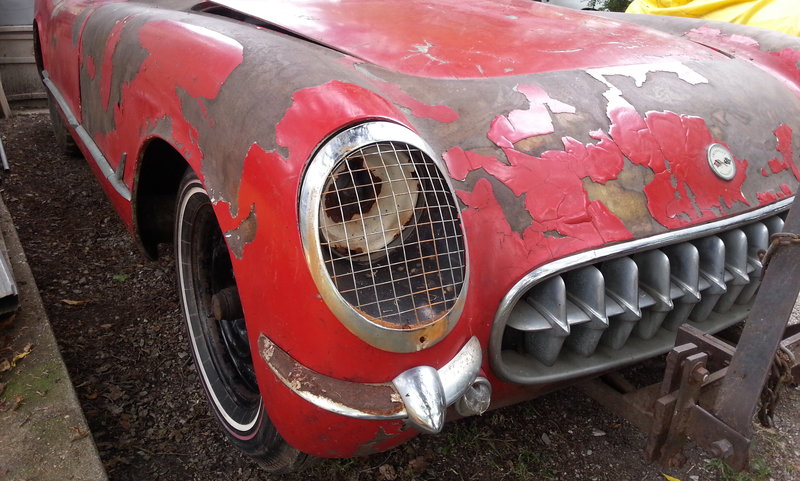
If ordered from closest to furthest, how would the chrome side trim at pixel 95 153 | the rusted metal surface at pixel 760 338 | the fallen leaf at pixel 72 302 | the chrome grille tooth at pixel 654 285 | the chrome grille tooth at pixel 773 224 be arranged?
the rusted metal surface at pixel 760 338
the chrome grille tooth at pixel 654 285
the chrome grille tooth at pixel 773 224
the chrome side trim at pixel 95 153
the fallen leaf at pixel 72 302

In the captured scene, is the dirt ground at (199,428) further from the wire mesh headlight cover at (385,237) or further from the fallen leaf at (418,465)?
the wire mesh headlight cover at (385,237)

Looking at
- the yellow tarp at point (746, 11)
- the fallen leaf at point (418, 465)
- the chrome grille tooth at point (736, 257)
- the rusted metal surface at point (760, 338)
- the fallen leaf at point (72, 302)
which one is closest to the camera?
the rusted metal surface at point (760, 338)

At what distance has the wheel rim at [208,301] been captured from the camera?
159cm

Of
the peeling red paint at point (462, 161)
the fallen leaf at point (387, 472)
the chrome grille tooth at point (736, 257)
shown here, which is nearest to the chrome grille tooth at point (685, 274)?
the chrome grille tooth at point (736, 257)

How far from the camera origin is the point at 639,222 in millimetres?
1340

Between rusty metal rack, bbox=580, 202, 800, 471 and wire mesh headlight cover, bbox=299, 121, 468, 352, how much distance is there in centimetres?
48

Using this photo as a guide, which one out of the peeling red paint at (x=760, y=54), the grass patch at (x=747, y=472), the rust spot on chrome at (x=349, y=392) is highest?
the peeling red paint at (x=760, y=54)

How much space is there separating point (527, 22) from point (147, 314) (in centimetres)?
180

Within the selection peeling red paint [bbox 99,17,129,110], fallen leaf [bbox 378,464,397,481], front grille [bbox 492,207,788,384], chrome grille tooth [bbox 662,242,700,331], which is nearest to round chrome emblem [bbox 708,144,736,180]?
front grille [bbox 492,207,788,384]

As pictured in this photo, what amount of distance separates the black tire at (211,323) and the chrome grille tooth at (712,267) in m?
1.10

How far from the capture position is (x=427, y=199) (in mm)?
1152

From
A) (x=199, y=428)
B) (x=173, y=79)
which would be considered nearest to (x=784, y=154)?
(x=173, y=79)

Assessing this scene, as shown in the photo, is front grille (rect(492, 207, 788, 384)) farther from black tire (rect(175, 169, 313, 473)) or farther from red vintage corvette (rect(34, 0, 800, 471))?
black tire (rect(175, 169, 313, 473))

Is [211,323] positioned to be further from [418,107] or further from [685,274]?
[685,274]
